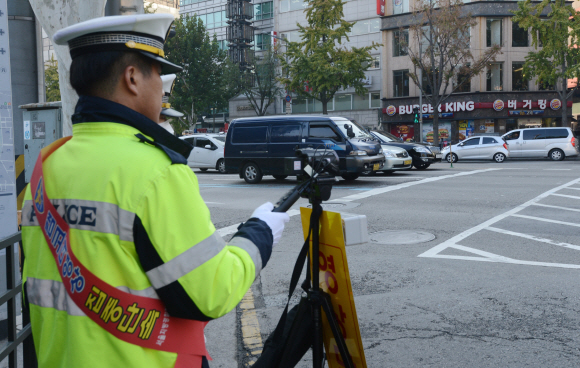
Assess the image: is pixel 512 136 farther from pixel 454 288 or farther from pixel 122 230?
pixel 122 230

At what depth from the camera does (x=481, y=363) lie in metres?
3.41

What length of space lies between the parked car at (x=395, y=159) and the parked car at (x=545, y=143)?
10725 mm

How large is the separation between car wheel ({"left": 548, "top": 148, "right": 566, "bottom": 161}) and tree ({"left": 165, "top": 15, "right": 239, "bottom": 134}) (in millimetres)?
25596

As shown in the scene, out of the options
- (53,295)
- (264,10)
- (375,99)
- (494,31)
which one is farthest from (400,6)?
(53,295)

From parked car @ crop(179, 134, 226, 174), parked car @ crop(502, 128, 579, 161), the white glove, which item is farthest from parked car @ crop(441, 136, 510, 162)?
the white glove

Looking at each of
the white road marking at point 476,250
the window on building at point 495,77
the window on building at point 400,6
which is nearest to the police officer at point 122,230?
the white road marking at point 476,250

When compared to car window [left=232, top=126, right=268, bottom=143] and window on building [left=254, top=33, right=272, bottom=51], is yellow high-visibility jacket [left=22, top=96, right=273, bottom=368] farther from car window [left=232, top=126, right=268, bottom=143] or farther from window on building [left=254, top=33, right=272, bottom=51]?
window on building [left=254, top=33, right=272, bottom=51]

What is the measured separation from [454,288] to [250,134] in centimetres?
1166

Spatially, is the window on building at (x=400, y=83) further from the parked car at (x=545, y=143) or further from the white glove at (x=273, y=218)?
the white glove at (x=273, y=218)

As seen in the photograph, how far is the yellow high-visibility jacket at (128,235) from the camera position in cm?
135

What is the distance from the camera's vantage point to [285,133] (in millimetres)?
15422

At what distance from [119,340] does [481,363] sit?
106 inches

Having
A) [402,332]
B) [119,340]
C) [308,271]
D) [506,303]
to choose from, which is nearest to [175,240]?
[119,340]

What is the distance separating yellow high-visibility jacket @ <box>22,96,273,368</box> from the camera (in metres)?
1.35
